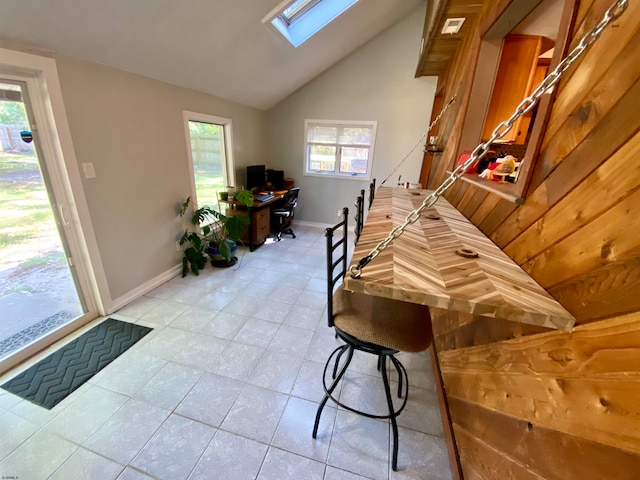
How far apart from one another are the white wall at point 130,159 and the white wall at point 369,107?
193cm

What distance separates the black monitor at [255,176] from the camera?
14.1ft

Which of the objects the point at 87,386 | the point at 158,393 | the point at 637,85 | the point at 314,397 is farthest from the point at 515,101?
the point at 87,386

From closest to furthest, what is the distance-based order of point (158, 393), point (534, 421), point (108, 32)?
point (534, 421), point (158, 393), point (108, 32)

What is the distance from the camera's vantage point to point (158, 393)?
1.63 meters

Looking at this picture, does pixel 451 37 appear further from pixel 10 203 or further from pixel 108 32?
pixel 10 203

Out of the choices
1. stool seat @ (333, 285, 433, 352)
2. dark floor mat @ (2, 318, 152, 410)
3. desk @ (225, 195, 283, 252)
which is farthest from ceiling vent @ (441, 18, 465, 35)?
dark floor mat @ (2, 318, 152, 410)

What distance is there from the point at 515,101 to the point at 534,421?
2052mm

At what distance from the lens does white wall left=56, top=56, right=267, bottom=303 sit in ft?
6.59

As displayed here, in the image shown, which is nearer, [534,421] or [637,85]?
[637,85]

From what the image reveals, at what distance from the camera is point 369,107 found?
4367mm

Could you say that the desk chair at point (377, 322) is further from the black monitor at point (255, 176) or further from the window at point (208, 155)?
the black monitor at point (255, 176)

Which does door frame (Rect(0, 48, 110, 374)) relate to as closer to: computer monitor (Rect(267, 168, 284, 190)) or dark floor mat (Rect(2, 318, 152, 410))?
dark floor mat (Rect(2, 318, 152, 410))

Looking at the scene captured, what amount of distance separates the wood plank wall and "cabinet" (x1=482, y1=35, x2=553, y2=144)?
3.75ft

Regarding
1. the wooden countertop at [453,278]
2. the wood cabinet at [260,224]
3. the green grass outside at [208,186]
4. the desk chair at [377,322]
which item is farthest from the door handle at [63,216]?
the wooden countertop at [453,278]
